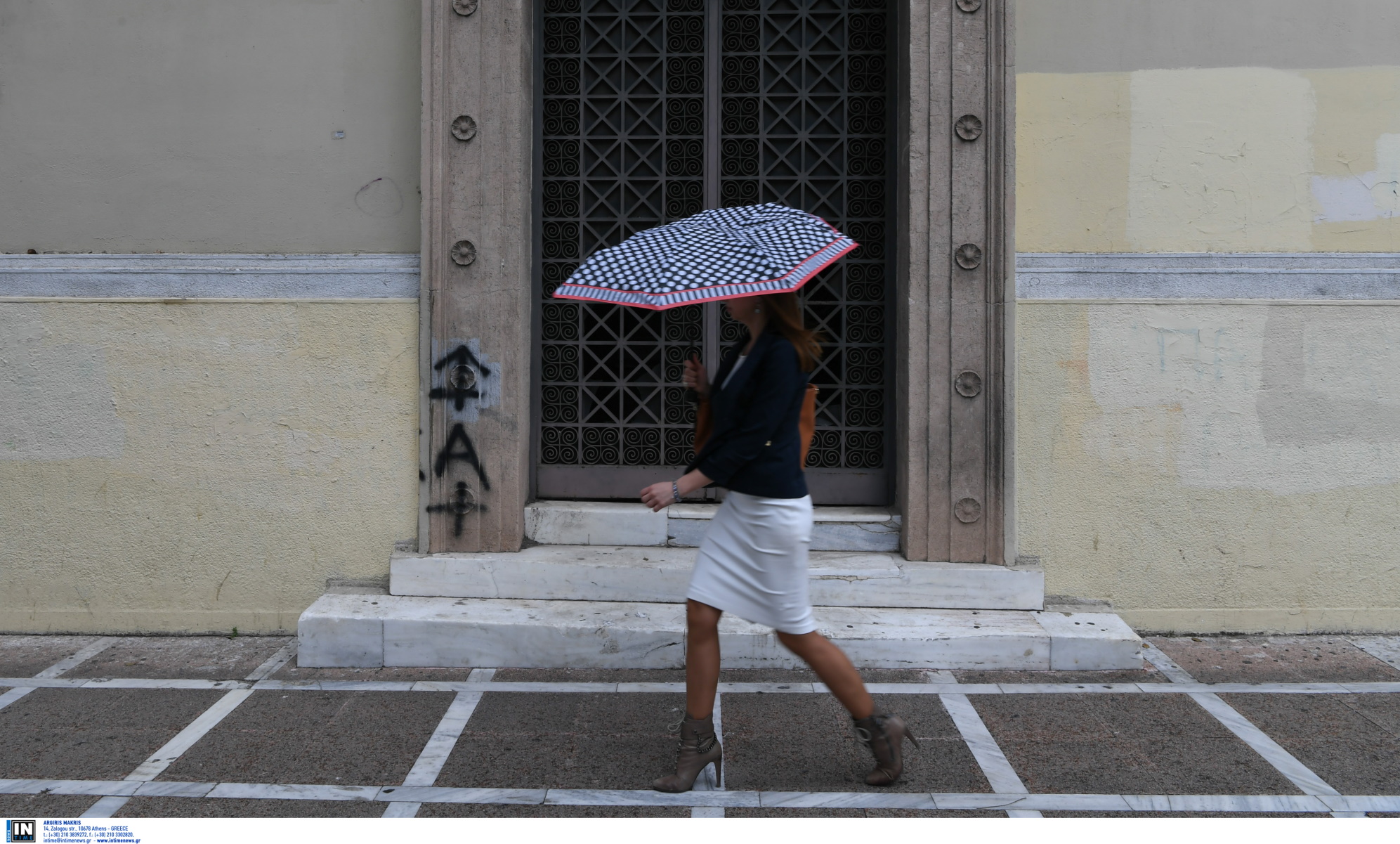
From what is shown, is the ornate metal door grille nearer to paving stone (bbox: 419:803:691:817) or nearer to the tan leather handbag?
the tan leather handbag

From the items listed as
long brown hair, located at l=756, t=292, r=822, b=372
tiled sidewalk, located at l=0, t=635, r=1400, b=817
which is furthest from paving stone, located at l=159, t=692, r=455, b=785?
long brown hair, located at l=756, t=292, r=822, b=372

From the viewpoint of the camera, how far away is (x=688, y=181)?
584cm

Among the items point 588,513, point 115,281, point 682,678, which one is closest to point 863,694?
point 682,678

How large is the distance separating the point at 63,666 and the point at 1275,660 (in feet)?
19.5

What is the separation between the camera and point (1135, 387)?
17.8 feet

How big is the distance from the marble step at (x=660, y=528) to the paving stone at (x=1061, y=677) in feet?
3.21

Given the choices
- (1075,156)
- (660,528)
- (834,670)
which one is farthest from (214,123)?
(1075,156)

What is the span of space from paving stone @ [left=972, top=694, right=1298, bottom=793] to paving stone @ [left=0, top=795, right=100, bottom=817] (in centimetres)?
318

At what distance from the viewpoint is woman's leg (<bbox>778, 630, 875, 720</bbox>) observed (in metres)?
3.41

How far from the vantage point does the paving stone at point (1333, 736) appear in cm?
365

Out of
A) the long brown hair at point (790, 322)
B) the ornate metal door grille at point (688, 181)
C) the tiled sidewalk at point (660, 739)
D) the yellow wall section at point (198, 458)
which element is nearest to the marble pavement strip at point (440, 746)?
the tiled sidewalk at point (660, 739)

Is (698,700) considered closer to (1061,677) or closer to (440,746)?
(440,746)

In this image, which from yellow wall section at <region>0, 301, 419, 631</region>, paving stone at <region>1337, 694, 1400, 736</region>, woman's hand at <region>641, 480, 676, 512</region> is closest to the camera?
woman's hand at <region>641, 480, 676, 512</region>

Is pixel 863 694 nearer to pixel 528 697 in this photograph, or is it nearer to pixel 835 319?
pixel 528 697
